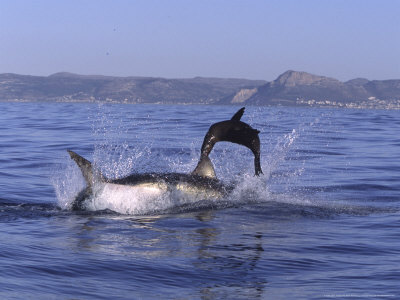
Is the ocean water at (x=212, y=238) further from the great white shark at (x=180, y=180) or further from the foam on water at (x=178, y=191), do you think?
the great white shark at (x=180, y=180)

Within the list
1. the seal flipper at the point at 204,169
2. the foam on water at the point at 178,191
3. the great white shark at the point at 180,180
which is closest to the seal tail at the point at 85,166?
the great white shark at the point at 180,180

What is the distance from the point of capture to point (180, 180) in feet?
47.0

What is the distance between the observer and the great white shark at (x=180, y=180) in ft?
45.9

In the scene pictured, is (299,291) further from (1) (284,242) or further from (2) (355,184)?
(2) (355,184)

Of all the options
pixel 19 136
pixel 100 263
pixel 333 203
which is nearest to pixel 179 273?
pixel 100 263

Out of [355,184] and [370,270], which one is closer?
[370,270]

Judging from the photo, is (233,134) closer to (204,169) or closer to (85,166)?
→ (204,169)

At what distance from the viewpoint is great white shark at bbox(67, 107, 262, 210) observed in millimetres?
13977

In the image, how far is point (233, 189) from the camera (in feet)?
49.3

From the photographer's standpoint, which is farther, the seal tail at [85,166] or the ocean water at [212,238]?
the seal tail at [85,166]

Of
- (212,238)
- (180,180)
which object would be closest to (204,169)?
(180,180)

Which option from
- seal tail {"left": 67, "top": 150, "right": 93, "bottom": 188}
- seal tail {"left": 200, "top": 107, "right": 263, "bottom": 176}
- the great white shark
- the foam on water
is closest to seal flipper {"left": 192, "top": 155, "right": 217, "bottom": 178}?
the great white shark

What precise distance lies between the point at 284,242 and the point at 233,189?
434cm

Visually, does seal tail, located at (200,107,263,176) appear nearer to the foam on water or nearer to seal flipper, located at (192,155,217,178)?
seal flipper, located at (192,155,217,178)
